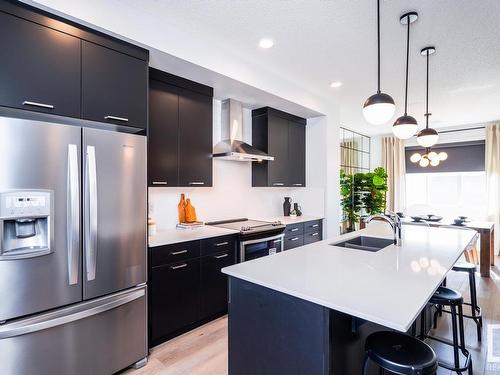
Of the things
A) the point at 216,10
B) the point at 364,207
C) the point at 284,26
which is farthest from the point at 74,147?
the point at 364,207

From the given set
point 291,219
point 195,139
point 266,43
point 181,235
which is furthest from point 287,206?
point 266,43

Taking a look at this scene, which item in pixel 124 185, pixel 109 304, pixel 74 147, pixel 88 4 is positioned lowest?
pixel 109 304

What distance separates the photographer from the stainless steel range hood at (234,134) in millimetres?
3490

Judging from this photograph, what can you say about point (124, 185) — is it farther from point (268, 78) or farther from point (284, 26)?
point (268, 78)

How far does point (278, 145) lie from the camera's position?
13.7 feet

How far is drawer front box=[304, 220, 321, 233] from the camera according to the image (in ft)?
13.9

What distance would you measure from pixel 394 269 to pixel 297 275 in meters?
0.61

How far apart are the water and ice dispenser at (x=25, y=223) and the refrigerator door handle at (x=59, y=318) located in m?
0.39

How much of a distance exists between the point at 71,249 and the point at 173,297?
1.04 m

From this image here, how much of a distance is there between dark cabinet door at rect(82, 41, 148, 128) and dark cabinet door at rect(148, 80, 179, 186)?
47 centimetres

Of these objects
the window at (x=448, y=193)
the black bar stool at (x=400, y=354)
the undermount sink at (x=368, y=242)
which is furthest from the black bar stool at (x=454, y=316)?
the window at (x=448, y=193)

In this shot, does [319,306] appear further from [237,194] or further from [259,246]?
[237,194]

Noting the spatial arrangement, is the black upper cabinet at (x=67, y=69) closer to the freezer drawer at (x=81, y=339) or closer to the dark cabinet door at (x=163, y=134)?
the dark cabinet door at (x=163, y=134)

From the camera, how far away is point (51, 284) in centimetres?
173
